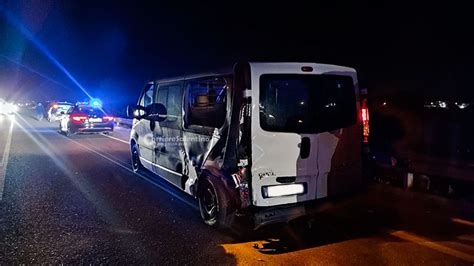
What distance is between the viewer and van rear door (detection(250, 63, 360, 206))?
A: 4.39m

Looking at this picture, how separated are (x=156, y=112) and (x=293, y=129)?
3.21 metres

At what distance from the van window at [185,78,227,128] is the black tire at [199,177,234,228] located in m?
0.76

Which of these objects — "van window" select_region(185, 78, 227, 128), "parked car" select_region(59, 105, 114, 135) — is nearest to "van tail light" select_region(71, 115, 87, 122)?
"parked car" select_region(59, 105, 114, 135)

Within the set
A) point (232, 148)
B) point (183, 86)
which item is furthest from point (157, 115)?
point (232, 148)

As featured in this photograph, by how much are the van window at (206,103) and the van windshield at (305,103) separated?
61cm

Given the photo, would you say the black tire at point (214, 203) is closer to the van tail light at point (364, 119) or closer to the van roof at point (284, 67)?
the van roof at point (284, 67)

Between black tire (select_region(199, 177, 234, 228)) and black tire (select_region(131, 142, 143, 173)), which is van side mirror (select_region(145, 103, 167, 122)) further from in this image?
black tire (select_region(199, 177, 234, 228))

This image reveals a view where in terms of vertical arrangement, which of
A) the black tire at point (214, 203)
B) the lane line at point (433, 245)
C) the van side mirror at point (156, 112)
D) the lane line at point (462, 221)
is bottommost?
the lane line at point (433, 245)

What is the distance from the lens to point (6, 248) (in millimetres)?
4445

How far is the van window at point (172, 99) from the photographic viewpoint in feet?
19.8

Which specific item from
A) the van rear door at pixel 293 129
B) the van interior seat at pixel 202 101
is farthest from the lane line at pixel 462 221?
the van interior seat at pixel 202 101

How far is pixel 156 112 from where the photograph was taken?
272 inches

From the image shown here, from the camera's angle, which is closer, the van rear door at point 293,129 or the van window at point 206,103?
the van rear door at point 293,129

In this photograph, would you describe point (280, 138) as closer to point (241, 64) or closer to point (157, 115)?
point (241, 64)
